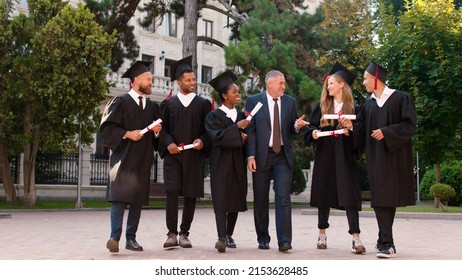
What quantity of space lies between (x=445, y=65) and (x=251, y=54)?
839 centimetres

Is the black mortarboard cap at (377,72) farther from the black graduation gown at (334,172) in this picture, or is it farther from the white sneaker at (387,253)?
the white sneaker at (387,253)

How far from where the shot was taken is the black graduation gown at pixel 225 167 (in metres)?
9.36

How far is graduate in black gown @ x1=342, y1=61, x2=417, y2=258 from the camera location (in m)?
Result: 8.77

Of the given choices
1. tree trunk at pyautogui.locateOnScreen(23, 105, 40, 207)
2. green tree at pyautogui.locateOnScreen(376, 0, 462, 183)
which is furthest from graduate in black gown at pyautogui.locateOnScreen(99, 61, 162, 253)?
tree trunk at pyautogui.locateOnScreen(23, 105, 40, 207)

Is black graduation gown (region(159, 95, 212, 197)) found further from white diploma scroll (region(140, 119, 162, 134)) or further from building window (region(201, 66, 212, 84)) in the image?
building window (region(201, 66, 212, 84))

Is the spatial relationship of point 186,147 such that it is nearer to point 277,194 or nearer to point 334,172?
point 277,194

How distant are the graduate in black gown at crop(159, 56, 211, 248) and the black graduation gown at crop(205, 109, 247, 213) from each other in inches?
9.3

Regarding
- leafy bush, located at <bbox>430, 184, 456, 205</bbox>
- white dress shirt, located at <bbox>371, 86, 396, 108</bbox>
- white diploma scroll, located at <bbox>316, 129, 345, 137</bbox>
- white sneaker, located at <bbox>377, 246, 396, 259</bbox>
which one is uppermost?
white dress shirt, located at <bbox>371, 86, 396, 108</bbox>

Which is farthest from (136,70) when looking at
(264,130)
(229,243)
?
(229,243)

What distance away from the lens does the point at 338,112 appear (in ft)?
30.7

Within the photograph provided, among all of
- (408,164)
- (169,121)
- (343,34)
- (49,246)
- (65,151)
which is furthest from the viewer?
(343,34)

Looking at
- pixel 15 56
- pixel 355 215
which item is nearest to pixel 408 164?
pixel 355 215

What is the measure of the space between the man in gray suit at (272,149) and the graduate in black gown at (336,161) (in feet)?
1.19

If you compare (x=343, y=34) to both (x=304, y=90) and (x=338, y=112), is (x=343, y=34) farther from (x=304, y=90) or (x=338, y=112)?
(x=338, y=112)
